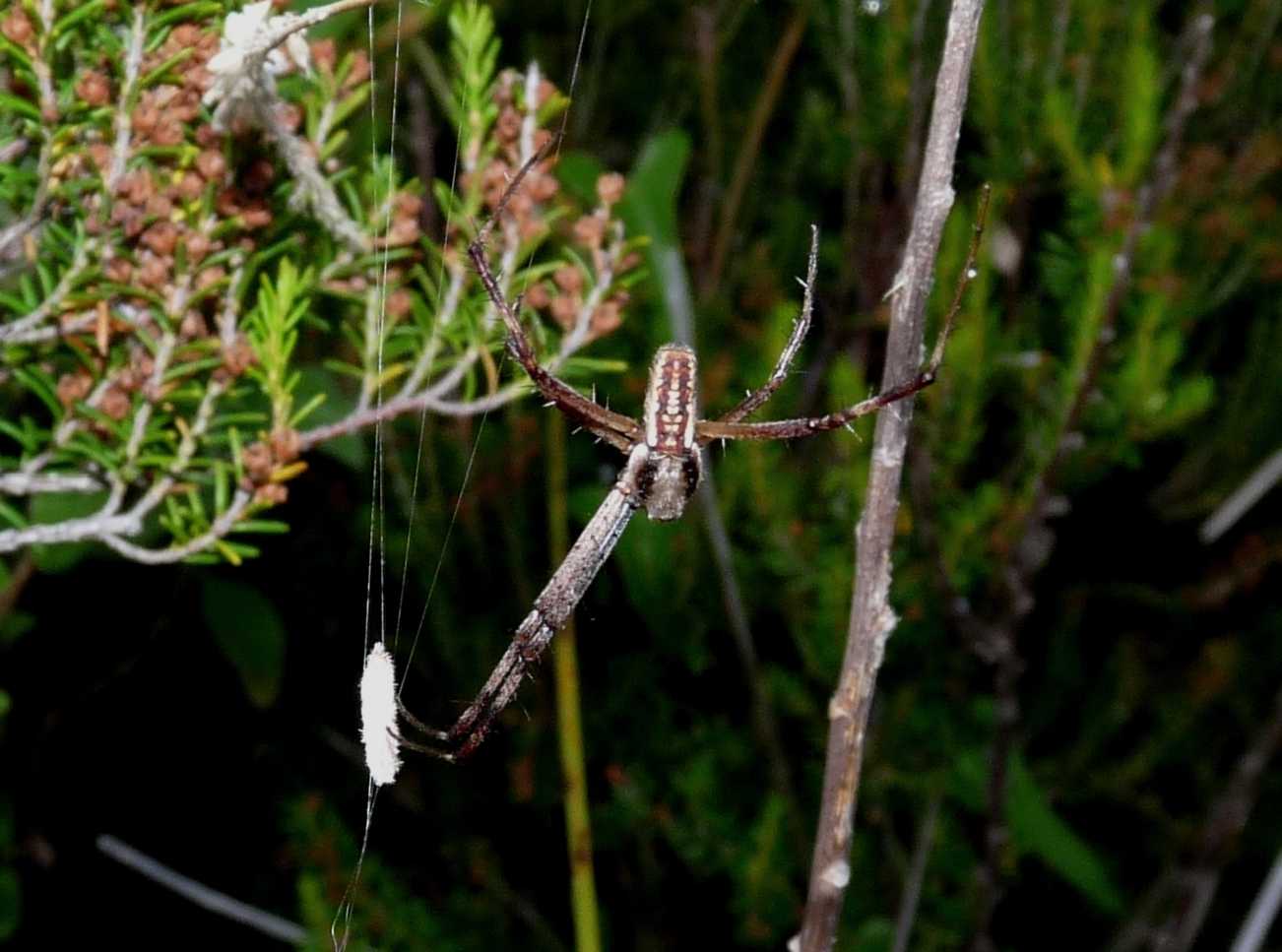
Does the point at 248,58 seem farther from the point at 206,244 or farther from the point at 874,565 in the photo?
the point at 874,565

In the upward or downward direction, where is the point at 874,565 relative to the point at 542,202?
downward

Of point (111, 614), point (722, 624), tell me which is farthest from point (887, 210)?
point (111, 614)

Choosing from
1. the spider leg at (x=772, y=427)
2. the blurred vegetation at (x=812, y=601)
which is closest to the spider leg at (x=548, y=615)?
the spider leg at (x=772, y=427)

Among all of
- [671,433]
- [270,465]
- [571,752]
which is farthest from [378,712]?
[571,752]

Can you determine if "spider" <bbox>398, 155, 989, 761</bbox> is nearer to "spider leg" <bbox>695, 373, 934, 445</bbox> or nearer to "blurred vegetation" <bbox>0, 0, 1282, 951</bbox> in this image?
"spider leg" <bbox>695, 373, 934, 445</bbox>

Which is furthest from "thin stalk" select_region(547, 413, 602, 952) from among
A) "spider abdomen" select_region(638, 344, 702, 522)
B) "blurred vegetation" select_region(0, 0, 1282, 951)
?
"spider abdomen" select_region(638, 344, 702, 522)

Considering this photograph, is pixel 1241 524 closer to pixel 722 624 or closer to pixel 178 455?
pixel 722 624
